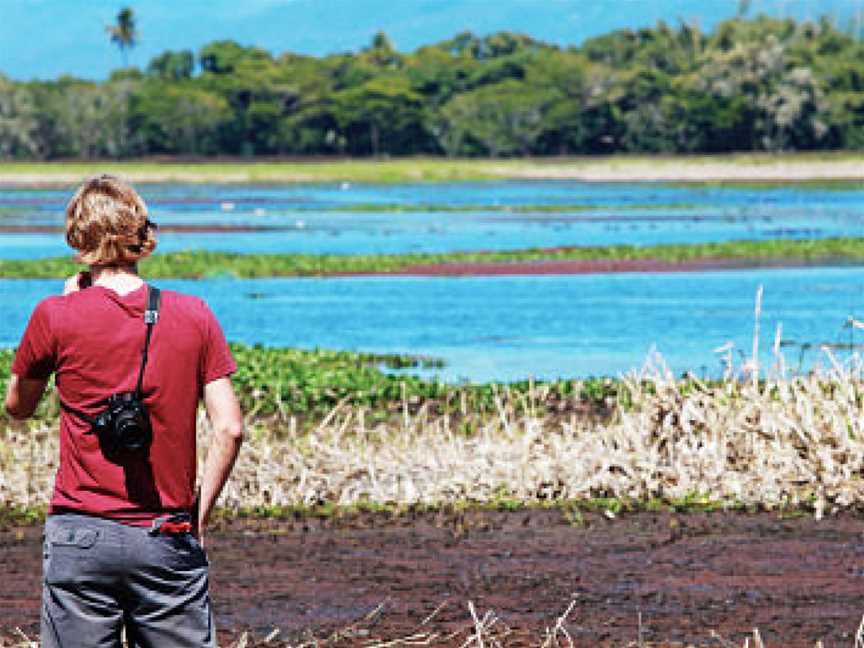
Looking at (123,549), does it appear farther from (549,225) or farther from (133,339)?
(549,225)

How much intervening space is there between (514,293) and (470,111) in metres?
117

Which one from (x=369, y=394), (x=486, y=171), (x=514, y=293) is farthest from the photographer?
(x=486, y=171)

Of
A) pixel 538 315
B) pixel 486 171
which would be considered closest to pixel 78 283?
pixel 538 315

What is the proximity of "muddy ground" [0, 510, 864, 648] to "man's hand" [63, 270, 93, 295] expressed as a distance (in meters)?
3.47

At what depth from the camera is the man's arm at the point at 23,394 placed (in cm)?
575

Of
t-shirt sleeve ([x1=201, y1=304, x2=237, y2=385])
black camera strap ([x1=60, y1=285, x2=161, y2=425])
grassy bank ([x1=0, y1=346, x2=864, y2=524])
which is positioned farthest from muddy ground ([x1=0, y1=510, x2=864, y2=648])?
black camera strap ([x1=60, y1=285, x2=161, y2=425])

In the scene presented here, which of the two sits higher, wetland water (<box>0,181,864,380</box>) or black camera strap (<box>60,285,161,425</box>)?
black camera strap (<box>60,285,161,425</box>)

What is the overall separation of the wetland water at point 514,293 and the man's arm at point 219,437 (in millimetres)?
13759

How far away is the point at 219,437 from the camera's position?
5.79 metres

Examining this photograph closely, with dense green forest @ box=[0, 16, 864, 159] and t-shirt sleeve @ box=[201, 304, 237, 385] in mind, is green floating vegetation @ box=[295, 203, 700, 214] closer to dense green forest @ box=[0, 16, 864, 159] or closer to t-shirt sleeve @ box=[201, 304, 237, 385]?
dense green forest @ box=[0, 16, 864, 159]

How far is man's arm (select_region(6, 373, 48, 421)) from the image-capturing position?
575 cm

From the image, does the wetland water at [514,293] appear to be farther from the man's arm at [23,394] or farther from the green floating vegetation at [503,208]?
the man's arm at [23,394]

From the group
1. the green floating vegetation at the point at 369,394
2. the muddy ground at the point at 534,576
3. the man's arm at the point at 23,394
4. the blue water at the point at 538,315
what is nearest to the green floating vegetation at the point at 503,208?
the blue water at the point at 538,315

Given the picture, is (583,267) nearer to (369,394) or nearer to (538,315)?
(538,315)
